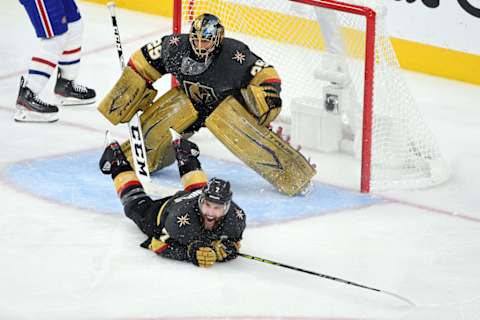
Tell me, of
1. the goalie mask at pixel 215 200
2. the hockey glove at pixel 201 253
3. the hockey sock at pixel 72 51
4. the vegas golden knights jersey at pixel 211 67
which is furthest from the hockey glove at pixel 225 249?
the hockey sock at pixel 72 51

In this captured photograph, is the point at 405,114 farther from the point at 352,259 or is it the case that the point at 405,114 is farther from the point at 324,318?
the point at 324,318

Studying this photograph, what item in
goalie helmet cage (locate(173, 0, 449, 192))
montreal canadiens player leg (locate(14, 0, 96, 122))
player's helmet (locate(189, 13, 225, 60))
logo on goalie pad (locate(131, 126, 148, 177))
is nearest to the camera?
player's helmet (locate(189, 13, 225, 60))

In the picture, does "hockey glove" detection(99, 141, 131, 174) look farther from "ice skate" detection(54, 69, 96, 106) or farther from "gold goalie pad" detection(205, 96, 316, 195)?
"ice skate" detection(54, 69, 96, 106)

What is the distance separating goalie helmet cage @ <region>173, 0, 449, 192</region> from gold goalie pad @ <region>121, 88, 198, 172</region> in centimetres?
71

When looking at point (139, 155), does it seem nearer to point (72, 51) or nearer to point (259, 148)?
point (259, 148)

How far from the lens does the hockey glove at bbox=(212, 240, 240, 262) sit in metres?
4.90

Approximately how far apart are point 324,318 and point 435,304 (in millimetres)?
433

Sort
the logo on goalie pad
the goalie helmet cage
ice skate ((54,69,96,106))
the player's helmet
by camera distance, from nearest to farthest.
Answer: the player's helmet
the logo on goalie pad
the goalie helmet cage
ice skate ((54,69,96,106))

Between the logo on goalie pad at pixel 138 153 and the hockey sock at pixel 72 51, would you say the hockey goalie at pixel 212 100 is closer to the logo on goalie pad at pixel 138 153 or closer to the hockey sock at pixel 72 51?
the logo on goalie pad at pixel 138 153

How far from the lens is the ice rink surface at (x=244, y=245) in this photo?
183 inches

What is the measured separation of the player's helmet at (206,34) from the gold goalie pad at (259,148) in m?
0.26

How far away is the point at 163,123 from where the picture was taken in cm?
585

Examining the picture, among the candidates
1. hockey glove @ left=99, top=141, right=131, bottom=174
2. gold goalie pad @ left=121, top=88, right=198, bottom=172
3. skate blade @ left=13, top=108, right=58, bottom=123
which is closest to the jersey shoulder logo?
hockey glove @ left=99, top=141, right=131, bottom=174

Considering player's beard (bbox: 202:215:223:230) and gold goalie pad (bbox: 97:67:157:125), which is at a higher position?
player's beard (bbox: 202:215:223:230)
